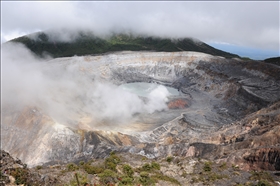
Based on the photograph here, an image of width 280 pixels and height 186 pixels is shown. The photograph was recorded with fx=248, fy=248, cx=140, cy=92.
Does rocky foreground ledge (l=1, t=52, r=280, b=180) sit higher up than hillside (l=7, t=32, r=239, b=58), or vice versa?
hillside (l=7, t=32, r=239, b=58)

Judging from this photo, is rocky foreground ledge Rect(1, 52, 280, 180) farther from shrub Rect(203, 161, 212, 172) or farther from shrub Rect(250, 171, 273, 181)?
shrub Rect(250, 171, 273, 181)

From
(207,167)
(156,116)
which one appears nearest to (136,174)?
(207,167)

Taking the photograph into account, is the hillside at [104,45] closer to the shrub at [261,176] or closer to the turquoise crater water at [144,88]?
Result: the turquoise crater water at [144,88]

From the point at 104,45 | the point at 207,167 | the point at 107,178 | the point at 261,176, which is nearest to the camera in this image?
the point at 107,178

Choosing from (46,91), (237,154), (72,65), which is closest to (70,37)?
(72,65)

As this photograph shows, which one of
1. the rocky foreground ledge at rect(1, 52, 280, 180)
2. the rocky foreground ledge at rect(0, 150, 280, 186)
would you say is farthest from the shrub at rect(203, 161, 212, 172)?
the rocky foreground ledge at rect(1, 52, 280, 180)

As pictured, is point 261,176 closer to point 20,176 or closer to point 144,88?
point 20,176
